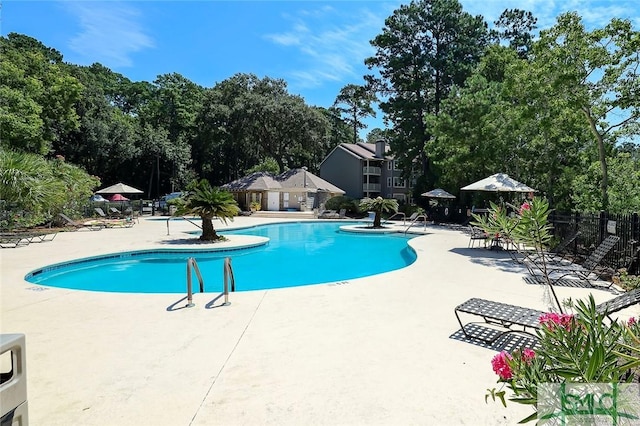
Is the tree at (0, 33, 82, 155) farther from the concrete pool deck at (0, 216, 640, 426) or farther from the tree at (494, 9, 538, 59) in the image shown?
the tree at (494, 9, 538, 59)

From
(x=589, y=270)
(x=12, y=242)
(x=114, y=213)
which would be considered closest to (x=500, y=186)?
(x=589, y=270)

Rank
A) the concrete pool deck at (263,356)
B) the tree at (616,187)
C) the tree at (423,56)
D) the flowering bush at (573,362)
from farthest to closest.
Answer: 1. the tree at (423,56)
2. the tree at (616,187)
3. the concrete pool deck at (263,356)
4. the flowering bush at (573,362)

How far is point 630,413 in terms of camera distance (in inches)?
67.3

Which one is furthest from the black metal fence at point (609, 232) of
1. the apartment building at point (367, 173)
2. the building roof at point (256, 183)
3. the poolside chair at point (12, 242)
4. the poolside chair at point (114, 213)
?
the apartment building at point (367, 173)

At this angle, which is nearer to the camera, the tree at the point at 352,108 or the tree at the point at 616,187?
the tree at the point at 616,187

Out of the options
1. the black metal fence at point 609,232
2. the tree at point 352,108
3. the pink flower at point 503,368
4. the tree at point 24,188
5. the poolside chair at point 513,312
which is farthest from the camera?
the tree at point 352,108

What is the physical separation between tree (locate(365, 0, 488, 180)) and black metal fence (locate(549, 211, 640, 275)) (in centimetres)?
1754

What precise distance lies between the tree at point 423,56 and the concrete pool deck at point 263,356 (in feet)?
77.7

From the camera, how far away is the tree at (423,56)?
28.8m

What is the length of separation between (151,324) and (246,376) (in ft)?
6.96

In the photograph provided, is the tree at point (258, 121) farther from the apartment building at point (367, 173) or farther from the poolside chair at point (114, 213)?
the poolside chair at point (114, 213)

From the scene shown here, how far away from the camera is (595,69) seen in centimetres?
1116

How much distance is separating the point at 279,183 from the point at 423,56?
53.6ft

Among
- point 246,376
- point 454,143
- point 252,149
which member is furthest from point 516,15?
point 246,376
